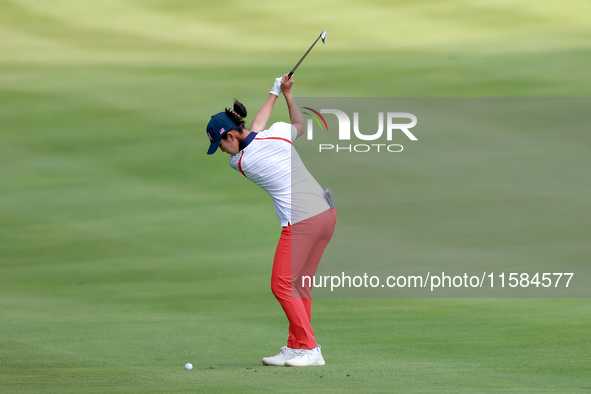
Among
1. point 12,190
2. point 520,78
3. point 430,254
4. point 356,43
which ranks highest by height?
point 356,43

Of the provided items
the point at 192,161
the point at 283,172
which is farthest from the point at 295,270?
the point at 192,161

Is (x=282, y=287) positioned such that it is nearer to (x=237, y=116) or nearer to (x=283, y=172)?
(x=283, y=172)

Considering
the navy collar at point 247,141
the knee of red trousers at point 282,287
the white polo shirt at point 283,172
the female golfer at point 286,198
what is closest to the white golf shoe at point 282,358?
the female golfer at point 286,198

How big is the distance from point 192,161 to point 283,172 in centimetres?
564

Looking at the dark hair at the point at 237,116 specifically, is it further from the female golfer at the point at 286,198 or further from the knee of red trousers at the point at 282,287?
the knee of red trousers at the point at 282,287

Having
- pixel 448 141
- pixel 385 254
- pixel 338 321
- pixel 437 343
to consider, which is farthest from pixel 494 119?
pixel 437 343

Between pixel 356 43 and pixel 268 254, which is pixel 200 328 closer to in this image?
pixel 268 254

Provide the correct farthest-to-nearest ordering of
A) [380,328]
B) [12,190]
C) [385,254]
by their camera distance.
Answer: [12,190], [385,254], [380,328]

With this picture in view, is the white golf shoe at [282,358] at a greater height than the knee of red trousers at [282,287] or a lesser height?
lesser

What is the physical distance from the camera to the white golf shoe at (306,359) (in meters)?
3.41

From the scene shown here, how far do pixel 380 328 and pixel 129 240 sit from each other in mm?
3902

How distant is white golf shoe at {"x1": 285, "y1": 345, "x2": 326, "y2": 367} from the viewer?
3412 millimetres

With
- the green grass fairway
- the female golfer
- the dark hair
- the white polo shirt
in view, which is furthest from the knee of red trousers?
the dark hair

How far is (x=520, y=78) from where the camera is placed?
9.25m
